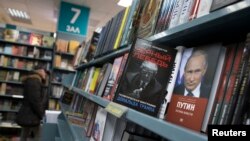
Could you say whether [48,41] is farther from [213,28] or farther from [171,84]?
[213,28]

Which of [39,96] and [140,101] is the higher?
[140,101]

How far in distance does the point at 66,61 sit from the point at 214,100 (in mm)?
6272

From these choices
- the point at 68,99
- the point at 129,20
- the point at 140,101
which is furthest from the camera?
the point at 68,99

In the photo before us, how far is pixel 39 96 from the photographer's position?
487 centimetres

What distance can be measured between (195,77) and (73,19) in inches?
277

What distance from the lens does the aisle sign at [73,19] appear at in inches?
289

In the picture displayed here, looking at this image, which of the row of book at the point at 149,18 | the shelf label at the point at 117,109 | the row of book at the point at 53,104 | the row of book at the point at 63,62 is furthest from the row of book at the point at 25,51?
the shelf label at the point at 117,109

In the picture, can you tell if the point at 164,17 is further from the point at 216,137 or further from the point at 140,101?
the point at 216,137

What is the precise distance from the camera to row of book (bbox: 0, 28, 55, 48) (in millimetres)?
6707

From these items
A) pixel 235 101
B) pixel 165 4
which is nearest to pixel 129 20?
pixel 165 4

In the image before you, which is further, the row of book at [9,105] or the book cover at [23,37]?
the book cover at [23,37]

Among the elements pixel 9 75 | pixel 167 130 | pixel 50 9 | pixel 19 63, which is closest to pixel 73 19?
pixel 50 9

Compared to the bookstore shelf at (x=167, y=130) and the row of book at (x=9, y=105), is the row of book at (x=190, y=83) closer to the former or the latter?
the bookstore shelf at (x=167, y=130)

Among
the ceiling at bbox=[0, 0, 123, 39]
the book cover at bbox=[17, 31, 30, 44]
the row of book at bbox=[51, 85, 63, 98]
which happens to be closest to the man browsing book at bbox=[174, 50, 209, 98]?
the row of book at bbox=[51, 85, 63, 98]
